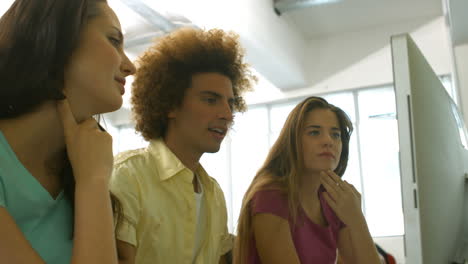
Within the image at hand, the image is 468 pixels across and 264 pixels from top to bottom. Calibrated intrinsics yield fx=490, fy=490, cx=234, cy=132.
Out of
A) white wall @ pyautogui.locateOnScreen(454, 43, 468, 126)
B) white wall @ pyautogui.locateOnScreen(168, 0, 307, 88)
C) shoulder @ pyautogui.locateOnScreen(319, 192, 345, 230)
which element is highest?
white wall @ pyautogui.locateOnScreen(168, 0, 307, 88)

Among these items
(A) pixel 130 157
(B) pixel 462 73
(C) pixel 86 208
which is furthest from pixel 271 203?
(B) pixel 462 73

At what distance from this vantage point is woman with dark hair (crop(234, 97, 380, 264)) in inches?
59.1

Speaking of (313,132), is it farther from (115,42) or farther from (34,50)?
(34,50)

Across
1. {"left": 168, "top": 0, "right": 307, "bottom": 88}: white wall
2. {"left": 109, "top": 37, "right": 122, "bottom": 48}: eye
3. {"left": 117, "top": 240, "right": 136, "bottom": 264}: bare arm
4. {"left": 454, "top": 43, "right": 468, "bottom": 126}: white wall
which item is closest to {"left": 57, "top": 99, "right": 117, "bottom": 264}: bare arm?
{"left": 109, "top": 37, "right": 122, "bottom": 48}: eye

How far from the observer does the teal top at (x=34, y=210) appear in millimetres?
800

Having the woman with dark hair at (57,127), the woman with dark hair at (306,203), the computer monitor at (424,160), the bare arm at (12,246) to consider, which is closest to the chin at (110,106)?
the woman with dark hair at (57,127)

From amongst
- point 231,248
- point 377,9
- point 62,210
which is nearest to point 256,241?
point 231,248

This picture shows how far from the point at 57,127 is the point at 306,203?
1040mm

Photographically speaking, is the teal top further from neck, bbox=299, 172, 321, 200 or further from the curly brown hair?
neck, bbox=299, 172, 321, 200

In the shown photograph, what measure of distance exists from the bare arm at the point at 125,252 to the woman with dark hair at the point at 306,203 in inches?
18.4

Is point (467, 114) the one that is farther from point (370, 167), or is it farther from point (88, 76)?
point (88, 76)

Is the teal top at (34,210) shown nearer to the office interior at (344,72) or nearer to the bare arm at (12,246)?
the bare arm at (12,246)

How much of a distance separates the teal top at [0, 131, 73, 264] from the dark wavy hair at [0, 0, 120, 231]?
78mm

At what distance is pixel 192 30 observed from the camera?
1795 millimetres
